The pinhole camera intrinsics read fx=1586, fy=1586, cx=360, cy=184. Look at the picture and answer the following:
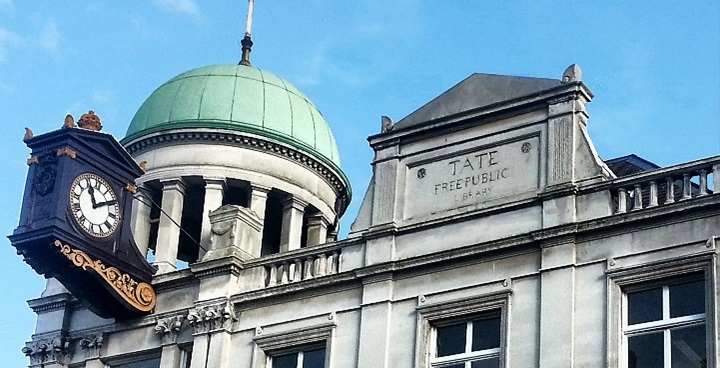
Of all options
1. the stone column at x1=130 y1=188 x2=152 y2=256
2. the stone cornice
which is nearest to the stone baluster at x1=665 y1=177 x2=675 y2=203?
the stone cornice

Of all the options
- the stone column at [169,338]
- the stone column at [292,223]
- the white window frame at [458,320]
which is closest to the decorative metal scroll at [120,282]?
the stone column at [169,338]

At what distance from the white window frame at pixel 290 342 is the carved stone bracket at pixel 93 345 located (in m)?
4.08

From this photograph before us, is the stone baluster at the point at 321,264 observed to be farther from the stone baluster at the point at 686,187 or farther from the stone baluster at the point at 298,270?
the stone baluster at the point at 686,187

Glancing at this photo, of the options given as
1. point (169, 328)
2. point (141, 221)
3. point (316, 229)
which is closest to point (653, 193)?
point (169, 328)

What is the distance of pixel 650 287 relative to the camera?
1091 inches

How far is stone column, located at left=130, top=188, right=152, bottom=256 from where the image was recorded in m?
38.1

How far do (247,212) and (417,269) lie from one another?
508cm

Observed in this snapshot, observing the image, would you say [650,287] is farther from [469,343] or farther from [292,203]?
[292,203]

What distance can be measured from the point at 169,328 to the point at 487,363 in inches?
298

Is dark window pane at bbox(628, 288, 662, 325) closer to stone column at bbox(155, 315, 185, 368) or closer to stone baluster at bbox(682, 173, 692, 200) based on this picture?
stone baluster at bbox(682, 173, 692, 200)

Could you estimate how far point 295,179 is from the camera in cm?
3894

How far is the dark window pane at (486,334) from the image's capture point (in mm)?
29094

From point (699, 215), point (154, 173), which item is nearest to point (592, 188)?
point (699, 215)

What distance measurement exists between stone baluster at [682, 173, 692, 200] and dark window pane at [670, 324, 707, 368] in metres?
2.44
